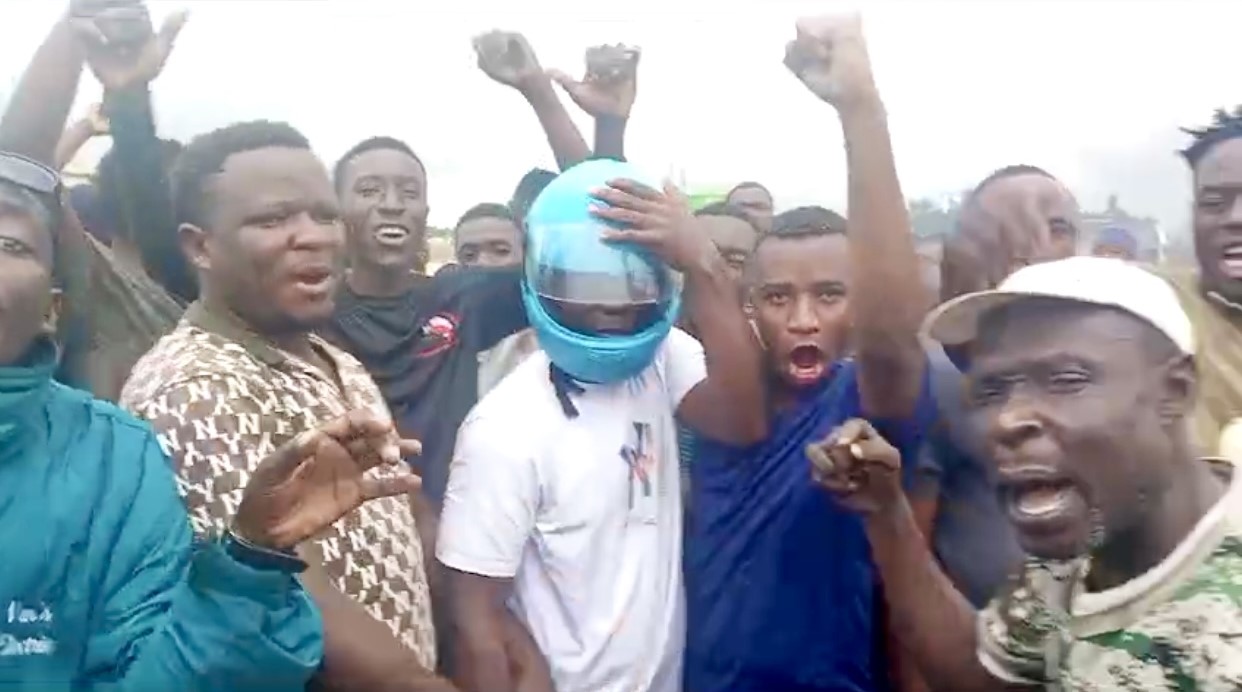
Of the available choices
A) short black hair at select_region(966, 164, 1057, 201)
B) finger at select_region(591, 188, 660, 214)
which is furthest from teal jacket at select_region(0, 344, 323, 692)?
short black hair at select_region(966, 164, 1057, 201)

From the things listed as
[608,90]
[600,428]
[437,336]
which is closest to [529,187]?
[608,90]

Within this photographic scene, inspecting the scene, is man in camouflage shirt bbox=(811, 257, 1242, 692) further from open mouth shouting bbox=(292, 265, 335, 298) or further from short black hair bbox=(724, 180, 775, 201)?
open mouth shouting bbox=(292, 265, 335, 298)

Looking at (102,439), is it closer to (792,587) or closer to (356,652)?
(356,652)

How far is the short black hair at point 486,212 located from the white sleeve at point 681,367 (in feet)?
1.70

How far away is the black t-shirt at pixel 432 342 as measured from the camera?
252cm

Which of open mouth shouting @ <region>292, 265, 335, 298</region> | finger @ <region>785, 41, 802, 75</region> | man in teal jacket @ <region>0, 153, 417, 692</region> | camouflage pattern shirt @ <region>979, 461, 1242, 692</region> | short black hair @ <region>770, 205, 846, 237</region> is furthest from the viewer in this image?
short black hair @ <region>770, 205, 846, 237</region>

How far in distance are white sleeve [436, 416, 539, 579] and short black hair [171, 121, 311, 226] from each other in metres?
0.55

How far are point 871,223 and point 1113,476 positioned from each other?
64cm

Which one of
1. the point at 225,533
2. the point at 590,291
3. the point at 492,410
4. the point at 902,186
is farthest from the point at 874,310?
the point at 225,533

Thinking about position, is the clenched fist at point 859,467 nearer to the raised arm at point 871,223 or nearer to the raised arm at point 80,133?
the raised arm at point 871,223

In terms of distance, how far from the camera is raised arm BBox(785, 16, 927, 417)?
2158mm

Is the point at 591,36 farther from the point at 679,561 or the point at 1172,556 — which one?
the point at 1172,556

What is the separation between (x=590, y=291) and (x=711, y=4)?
511 millimetres

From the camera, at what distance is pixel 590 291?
2.25 m
